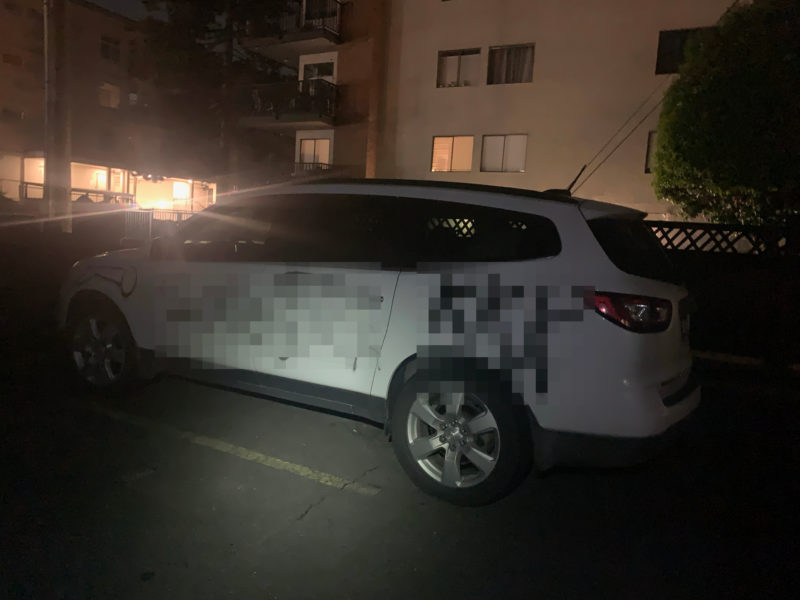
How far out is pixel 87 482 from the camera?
12.3ft

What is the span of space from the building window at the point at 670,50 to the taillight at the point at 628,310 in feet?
44.5

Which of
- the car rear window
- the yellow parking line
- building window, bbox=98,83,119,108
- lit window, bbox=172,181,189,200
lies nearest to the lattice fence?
the car rear window

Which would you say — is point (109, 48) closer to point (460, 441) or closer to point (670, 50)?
point (670, 50)

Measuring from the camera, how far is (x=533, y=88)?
16703mm

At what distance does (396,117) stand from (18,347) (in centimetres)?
1436

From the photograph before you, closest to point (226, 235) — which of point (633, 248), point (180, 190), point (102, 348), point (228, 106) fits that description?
point (102, 348)

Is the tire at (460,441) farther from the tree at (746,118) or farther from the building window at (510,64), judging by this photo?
the building window at (510,64)

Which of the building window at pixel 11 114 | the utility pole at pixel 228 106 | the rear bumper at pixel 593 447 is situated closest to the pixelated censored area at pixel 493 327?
the rear bumper at pixel 593 447

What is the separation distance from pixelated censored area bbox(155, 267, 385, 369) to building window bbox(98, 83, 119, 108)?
40242 mm

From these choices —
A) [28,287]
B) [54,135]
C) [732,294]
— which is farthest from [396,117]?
[732,294]

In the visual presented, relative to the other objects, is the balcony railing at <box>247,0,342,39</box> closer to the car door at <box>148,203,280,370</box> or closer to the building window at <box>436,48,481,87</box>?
the building window at <box>436,48,481,87</box>

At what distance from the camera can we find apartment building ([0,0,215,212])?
1372 inches

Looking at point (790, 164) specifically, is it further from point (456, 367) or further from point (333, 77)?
point (333, 77)

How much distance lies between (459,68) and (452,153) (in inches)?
92.5
